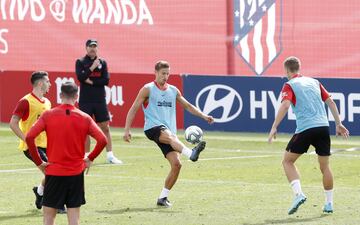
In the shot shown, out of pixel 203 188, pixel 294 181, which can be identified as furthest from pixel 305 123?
pixel 203 188

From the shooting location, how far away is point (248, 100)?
2775 cm

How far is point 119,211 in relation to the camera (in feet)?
52.6

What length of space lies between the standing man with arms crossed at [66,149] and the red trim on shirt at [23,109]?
2609 mm

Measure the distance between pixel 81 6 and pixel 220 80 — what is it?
18.1ft

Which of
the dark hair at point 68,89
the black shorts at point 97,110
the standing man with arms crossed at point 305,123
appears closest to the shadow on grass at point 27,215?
the standing man with arms crossed at point 305,123

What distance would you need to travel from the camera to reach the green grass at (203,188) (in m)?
15.4

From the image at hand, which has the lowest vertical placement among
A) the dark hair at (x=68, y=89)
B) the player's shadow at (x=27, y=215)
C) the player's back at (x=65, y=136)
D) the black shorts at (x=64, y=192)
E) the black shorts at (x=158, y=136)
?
the player's shadow at (x=27, y=215)

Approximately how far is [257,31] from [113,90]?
142 inches

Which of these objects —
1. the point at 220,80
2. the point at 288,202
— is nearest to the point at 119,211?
the point at 288,202

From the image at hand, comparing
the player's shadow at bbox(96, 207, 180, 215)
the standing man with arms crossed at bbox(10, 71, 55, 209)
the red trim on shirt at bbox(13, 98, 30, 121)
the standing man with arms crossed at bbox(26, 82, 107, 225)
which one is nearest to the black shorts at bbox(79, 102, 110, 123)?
the player's shadow at bbox(96, 207, 180, 215)

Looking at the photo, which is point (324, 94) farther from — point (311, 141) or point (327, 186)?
point (327, 186)

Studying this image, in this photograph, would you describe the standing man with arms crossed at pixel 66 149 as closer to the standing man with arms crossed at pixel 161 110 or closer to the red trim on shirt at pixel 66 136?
the red trim on shirt at pixel 66 136

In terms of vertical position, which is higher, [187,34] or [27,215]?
[187,34]

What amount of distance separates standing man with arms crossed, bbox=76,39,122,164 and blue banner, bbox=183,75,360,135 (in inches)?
220
